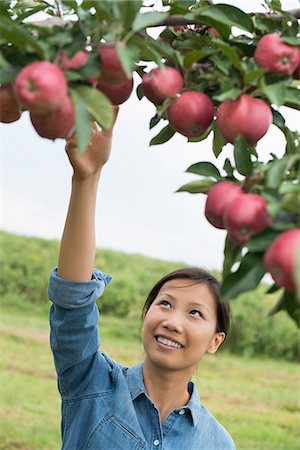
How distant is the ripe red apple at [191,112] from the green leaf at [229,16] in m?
0.10

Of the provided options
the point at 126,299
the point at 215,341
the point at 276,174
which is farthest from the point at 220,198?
the point at 126,299

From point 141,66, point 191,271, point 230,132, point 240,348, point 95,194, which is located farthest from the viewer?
point 240,348

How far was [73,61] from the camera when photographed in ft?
2.77

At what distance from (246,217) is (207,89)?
0.79 ft

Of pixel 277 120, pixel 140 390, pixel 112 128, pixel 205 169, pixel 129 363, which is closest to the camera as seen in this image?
pixel 205 169

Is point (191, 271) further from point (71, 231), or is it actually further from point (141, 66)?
point (141, 66)

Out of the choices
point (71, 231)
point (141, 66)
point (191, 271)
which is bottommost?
point (191, 271)

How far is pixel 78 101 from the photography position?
0.82m

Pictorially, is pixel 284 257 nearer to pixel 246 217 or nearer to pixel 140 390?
pixel 246 217

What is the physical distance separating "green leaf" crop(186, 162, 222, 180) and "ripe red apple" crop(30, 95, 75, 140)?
17 centimetres

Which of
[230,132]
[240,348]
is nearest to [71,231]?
[230,132]

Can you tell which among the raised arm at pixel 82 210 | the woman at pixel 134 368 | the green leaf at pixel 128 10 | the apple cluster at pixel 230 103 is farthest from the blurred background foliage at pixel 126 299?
the green leaf at pixel 128 10

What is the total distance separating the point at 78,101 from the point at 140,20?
11 centimetres

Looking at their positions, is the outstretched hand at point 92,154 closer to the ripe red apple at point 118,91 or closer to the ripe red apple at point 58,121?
the ripe red apple at point 118,91
